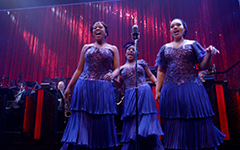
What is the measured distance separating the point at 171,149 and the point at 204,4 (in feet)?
29.7

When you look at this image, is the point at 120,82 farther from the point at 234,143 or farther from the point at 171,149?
the point at 234,143

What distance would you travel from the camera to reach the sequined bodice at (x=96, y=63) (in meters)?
2.38

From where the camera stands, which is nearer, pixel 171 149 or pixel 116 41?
pixel 171 149

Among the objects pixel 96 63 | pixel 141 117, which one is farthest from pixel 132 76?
pixel 96 63

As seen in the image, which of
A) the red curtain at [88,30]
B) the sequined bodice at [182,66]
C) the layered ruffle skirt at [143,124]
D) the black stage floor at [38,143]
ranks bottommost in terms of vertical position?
the black stage floor at [38,143]

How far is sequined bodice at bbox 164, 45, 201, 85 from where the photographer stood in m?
2.12

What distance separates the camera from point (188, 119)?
1993 millimetres

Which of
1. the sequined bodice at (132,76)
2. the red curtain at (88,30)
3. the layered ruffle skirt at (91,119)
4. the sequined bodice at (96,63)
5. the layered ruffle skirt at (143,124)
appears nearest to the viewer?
the layered ruffle skirt at (91,119)

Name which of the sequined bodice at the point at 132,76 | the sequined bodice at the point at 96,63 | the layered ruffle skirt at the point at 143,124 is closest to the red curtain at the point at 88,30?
the sequined bodice at the point at 132,76

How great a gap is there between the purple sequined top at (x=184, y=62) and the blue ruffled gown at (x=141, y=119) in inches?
32.7

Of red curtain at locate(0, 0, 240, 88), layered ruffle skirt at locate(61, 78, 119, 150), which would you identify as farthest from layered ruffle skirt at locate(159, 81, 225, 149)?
red curtain at locate(0, 0, 240, 88)

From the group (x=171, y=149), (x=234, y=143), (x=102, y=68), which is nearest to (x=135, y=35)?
(x=102, y=68)

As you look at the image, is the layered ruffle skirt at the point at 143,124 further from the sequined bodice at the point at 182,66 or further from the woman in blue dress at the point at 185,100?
the sequined bodice at the point at 182,66

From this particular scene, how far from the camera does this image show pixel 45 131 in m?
4.39
